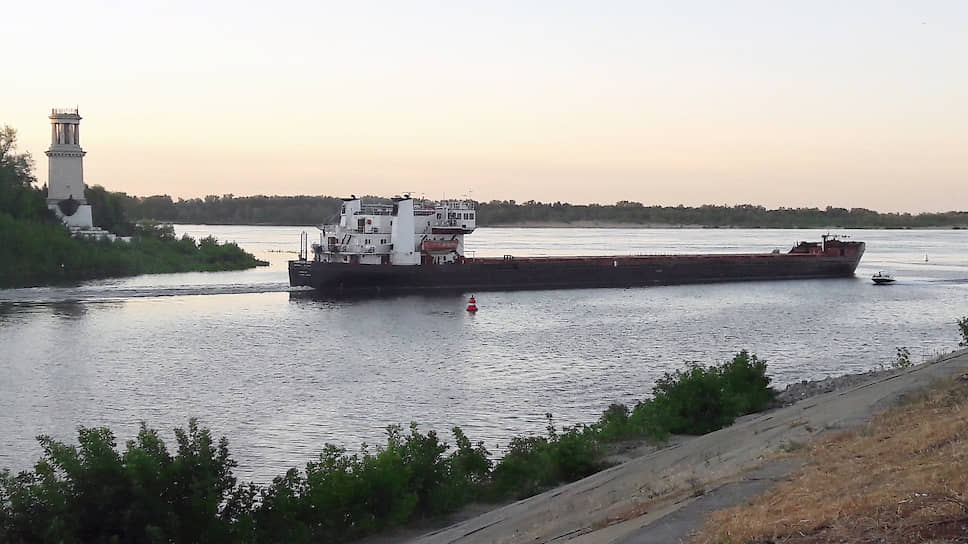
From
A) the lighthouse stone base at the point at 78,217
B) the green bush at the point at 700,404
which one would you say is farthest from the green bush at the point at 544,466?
the lighthouse stone base at the point at 78,217

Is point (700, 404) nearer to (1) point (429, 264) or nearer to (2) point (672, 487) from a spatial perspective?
(2) point (672, 487)

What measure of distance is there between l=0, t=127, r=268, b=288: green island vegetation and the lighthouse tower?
118 centimetres

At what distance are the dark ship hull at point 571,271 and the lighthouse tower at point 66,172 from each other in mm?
25171

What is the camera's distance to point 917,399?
1215 centimetres

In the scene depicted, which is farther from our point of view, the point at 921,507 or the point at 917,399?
the point at 917,399

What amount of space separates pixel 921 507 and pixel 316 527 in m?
7.16

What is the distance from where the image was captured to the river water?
1977cm

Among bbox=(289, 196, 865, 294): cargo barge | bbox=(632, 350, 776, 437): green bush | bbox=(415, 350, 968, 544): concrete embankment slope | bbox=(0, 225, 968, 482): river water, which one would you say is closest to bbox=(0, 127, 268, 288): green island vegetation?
bbox=(0, 225, 968, 482): river water

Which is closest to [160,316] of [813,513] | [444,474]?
[444,474]

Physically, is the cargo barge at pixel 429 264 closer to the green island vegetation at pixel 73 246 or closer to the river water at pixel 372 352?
the river water at pixel 372 352

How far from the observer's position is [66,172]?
67.6m

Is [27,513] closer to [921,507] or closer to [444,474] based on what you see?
[444,474]

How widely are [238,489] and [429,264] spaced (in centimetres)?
4253

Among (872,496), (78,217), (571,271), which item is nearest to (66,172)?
(78,217)
